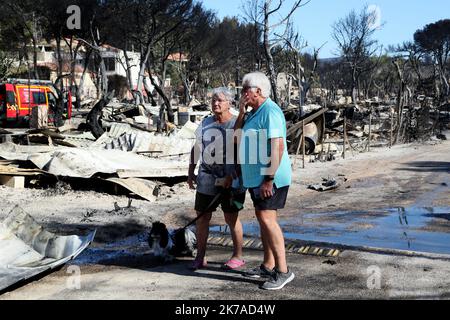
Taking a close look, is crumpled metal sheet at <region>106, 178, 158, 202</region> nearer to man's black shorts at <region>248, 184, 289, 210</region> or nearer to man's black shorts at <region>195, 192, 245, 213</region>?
man's black shorts at <region>195, 192, 245, 213</region>

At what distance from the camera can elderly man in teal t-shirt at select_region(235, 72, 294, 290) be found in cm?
439

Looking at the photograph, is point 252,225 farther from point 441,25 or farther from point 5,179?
point 441,25

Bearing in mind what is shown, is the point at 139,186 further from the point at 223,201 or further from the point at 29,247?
the point at 223,201

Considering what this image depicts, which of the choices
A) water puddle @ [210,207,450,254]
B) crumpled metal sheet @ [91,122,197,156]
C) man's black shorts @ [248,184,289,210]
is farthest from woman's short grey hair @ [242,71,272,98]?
crumpled metal sheet @ [91,122,197,156]

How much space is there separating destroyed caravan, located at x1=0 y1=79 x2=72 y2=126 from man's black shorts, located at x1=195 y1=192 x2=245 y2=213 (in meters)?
20.5

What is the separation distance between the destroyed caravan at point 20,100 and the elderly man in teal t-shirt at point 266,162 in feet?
69.1

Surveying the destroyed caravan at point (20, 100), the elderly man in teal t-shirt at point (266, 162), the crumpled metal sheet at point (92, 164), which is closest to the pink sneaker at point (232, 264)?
the elderly man in teal t-shirt at point (266, 162)

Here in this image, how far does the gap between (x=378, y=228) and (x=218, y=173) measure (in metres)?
3.27

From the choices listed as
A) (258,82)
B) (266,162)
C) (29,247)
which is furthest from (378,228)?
(29,247)

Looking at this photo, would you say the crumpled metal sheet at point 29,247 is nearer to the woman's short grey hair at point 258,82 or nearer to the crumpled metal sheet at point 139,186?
the woman's short grey hair at point 258,82

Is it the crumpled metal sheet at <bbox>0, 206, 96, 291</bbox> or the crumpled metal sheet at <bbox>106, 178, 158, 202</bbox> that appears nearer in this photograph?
the crumpled metal sheet at <bbox>0, 206, 96, 291</bbox>

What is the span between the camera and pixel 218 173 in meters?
4.99

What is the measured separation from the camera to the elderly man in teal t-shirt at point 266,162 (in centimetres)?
439
